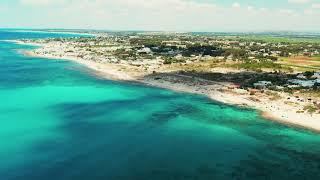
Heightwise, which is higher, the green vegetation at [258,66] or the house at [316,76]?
the house at [316,76]


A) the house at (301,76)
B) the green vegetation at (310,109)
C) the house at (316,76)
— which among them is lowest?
the green vegetation at (310,109)

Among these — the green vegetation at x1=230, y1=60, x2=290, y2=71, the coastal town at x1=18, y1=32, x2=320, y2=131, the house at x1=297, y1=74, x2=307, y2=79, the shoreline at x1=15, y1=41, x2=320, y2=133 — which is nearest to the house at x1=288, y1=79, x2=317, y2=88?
the coastal town at x1=18, y1=32, x2=320, y2=131

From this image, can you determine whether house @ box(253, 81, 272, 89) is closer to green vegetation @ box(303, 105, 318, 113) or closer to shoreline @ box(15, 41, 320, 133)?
shoreline @ box(15, 41, 320, 133)

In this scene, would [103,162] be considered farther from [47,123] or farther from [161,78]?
[161,78]

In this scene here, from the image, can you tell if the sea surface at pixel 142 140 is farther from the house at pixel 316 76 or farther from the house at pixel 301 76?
the house at pixel 316 76

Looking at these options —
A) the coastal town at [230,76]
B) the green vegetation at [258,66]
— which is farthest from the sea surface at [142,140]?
the green vegetation at [258,66]

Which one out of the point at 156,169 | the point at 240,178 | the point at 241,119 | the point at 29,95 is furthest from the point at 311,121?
the point at 29,95

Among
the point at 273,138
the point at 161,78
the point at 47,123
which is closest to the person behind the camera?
the point at 273,138
